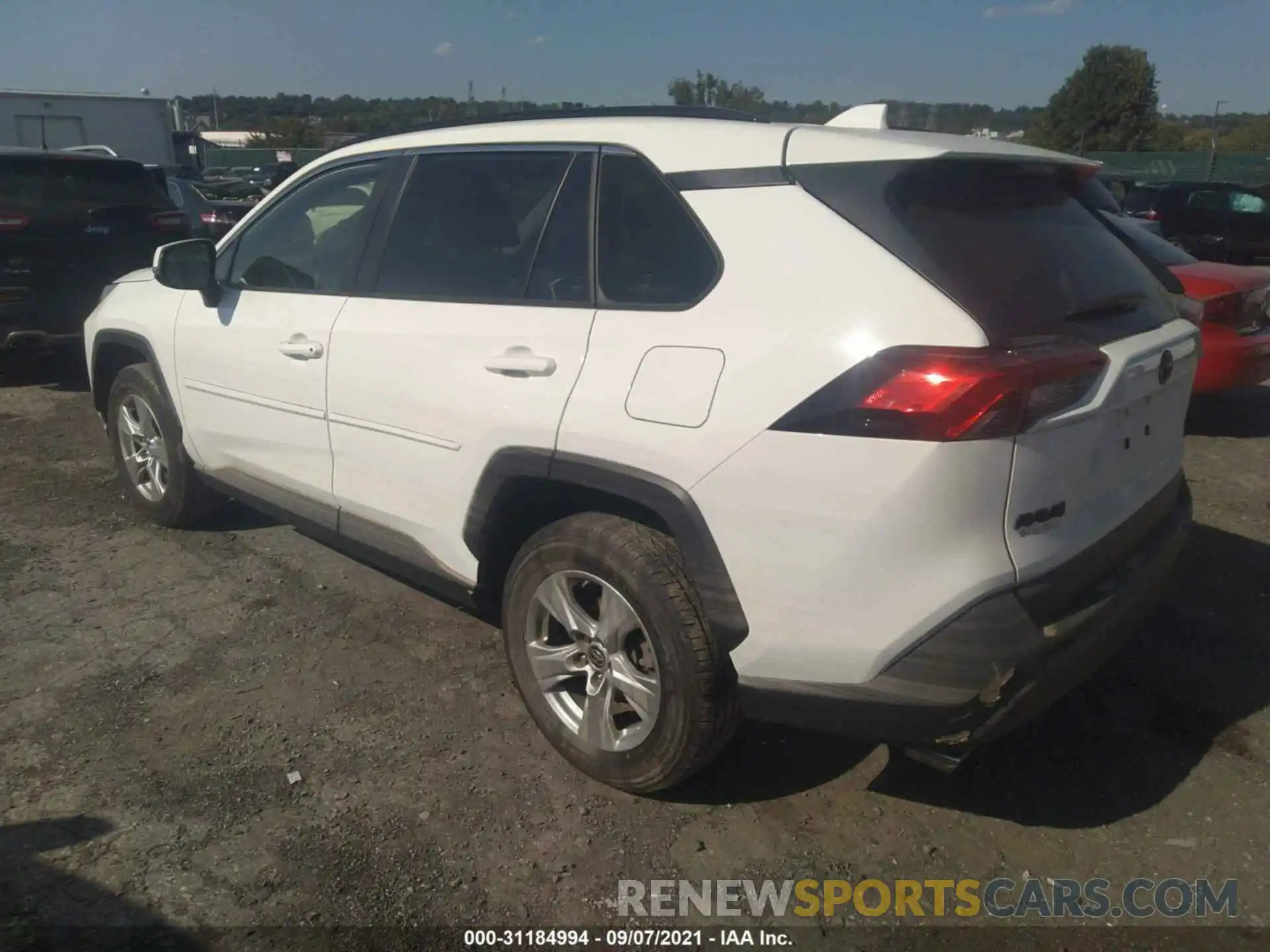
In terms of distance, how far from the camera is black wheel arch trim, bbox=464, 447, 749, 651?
249cm

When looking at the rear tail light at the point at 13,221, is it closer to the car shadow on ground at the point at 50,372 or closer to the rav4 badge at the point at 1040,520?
the car shadow on ground at the point at 50,372

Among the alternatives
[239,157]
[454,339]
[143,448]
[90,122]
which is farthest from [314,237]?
[239,157]

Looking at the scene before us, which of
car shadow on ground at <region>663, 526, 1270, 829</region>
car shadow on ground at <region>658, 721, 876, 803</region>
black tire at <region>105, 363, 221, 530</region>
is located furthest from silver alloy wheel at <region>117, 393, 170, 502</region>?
car shadow on ground at <region>663, 526, 1270, 829</region>

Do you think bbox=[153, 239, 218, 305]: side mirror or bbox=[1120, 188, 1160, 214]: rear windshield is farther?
bbox=[1120, 188, 1160, 214]: rear windshield

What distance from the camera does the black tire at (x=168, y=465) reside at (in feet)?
15.2

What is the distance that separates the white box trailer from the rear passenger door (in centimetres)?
2082

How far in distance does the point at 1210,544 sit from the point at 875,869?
3072 mm

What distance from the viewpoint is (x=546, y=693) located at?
3.11m

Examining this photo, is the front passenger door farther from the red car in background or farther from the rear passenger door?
the red car in background

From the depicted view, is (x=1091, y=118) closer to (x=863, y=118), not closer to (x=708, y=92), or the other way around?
(x=708, y=92)

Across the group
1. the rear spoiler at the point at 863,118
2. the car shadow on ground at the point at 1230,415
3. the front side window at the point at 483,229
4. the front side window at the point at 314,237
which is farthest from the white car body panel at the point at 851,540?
the car shadow on ground at the point at 1230,415

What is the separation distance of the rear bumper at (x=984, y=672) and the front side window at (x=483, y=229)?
133 centimetres

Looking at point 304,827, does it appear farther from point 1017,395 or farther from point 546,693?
point 1017,395

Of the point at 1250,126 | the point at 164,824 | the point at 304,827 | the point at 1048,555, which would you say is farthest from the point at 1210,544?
the point at 1250,126
